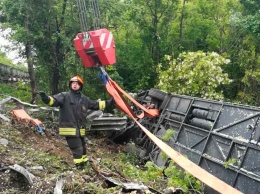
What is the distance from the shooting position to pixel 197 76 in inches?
400

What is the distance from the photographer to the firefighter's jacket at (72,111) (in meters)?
5.65

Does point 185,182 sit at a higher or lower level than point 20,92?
higher

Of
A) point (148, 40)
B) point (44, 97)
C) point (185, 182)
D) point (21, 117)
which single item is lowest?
point (185, 182)

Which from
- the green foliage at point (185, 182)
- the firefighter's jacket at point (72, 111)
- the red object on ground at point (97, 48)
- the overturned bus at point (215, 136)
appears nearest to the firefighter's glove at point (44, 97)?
the firefighter's jacket at point (72, 111)

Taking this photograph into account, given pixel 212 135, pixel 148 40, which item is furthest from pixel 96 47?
pixel 148 40

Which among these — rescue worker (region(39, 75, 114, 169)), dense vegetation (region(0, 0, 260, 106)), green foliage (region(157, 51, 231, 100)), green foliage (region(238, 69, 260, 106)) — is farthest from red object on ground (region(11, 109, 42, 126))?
green foliage (region(238, 69, 260, 106))

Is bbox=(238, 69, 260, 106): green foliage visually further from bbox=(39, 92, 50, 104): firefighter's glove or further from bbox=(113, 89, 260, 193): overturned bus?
bbox=(39, 92, 50, 104): firefighter's glove

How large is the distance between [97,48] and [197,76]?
171 inches

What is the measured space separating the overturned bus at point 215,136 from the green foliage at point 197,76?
200 cm

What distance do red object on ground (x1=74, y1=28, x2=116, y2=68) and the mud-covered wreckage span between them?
1.99m

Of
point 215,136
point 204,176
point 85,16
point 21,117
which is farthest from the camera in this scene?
point 85,16

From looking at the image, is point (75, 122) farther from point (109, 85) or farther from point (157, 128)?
point (157, 128)

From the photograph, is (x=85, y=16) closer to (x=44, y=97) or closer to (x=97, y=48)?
(x=97, y=48)

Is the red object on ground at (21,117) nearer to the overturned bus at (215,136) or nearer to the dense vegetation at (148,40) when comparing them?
A: the overturned bus at (215,136)
